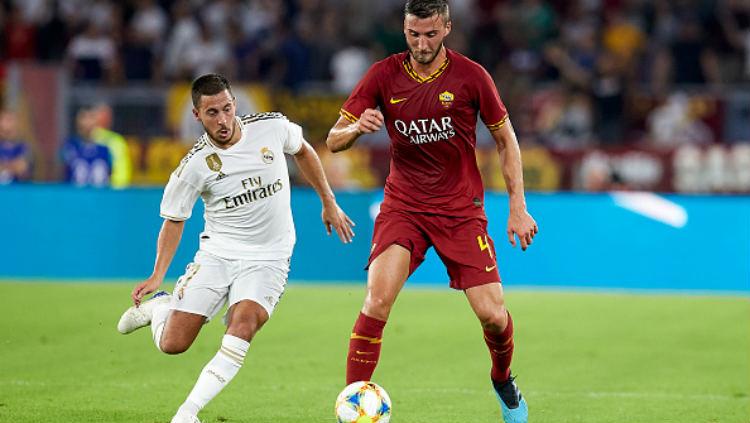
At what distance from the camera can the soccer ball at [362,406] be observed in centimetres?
691

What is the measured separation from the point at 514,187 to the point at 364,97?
0.99 metres

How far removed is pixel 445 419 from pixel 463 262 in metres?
1.12

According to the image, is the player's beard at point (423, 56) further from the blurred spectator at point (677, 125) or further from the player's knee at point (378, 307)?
the blurred spectator at point (677, 125)

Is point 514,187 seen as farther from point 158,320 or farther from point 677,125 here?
point 677,125

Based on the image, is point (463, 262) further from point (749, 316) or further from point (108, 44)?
point (108, 44)

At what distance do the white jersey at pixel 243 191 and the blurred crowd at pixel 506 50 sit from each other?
10.5 m

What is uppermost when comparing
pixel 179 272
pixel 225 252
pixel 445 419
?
pixel 225 252

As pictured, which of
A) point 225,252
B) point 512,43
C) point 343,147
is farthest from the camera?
point 512,43

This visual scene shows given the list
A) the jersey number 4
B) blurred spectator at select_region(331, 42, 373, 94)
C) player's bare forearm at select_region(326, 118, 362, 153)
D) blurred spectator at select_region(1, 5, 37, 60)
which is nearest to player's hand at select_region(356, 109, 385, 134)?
player's bare forearm at select_region(326, 118, 362, 153)

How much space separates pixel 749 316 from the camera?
12.8 meters

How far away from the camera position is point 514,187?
736 cm

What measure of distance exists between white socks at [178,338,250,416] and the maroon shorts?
887mm

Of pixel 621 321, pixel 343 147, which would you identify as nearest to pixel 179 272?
pixel 621 321

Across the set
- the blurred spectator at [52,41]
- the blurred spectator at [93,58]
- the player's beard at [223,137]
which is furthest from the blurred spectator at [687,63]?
the player's beard at [223,137]
